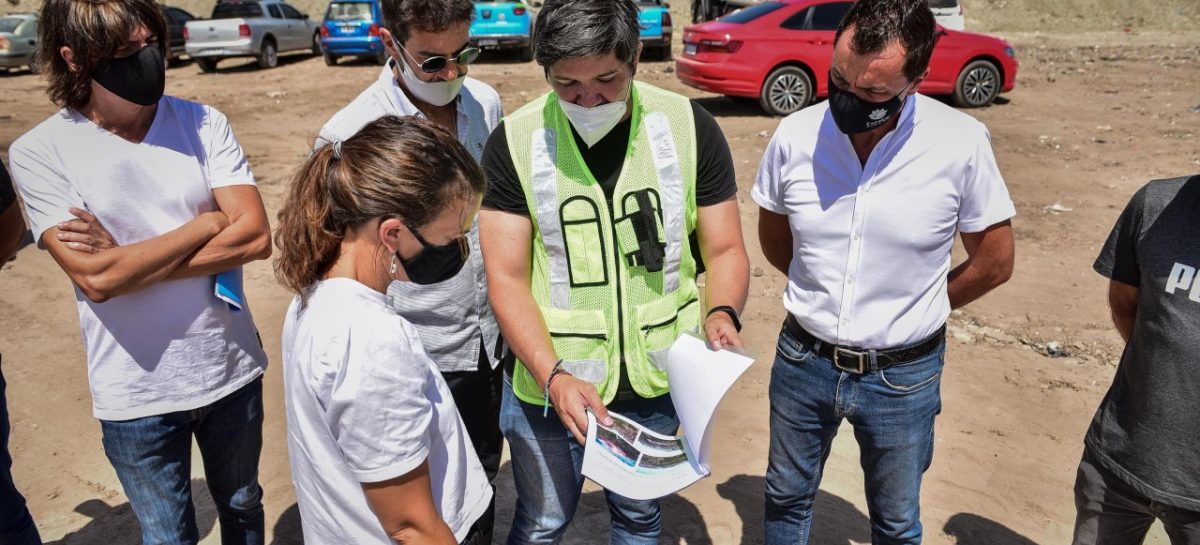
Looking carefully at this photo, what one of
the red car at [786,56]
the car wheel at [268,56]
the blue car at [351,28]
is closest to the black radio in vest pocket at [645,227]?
the red car at [786,56]

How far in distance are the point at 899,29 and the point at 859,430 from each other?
1.19 m

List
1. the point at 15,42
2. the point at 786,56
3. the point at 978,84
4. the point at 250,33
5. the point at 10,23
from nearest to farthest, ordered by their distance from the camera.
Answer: the point at 786,56 → the point at 978,84 → the point at 250,33 → the point at 15,42 → the point at 10,23

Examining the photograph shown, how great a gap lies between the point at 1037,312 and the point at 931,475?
2.24 m

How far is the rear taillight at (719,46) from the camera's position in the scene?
11391 mm

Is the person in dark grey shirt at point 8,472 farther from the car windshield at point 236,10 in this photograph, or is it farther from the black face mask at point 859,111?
the car windshield at point 236,10

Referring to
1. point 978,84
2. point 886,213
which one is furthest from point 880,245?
point 978,84

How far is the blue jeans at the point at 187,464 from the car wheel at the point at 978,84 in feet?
37.8

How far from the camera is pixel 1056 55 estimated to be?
1800cm

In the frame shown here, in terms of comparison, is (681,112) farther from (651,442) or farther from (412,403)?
(412,403)

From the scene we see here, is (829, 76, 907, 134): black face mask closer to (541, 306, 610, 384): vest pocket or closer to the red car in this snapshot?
(541, 306, 610, 384): vest pocket

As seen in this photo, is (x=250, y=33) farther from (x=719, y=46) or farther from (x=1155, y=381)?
(x=1155, y=381)

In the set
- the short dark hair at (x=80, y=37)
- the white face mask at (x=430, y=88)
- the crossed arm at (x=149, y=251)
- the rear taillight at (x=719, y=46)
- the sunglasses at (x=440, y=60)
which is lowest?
the rear taillight at (x=719, y=46)

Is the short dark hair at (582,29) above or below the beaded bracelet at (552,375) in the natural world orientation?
above

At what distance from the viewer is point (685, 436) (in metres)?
2.34
